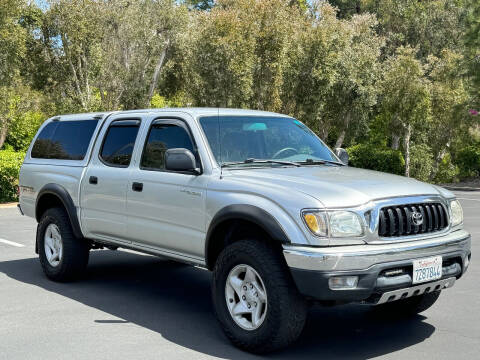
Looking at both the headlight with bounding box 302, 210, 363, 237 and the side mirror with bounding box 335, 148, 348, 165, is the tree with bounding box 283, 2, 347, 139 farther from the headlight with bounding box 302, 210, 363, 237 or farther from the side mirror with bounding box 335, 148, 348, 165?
the headlight with bounding box 302, 210, 363, 237

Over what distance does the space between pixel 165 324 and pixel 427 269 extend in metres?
2.36

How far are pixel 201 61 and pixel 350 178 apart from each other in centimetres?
1961

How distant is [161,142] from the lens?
643cm

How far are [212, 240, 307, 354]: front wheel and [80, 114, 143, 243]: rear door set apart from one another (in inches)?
65.0

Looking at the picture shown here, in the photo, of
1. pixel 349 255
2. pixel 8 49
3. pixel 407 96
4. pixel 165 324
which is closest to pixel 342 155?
pixel 349 255

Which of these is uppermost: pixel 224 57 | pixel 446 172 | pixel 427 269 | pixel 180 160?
pixel 224 57

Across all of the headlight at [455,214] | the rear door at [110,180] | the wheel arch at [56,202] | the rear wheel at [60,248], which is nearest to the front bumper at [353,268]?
the headlight at [455,214]

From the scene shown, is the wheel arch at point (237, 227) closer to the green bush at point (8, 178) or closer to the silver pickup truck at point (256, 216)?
the silver pickup truck at point (256, 216)

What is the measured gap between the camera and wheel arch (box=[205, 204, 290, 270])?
493cm

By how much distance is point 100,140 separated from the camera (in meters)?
7.25

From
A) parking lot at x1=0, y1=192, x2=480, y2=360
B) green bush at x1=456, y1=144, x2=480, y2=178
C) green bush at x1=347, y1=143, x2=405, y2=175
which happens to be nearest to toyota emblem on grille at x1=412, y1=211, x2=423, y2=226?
parking lot at x1=0, y1=192, x2=480, y2=360

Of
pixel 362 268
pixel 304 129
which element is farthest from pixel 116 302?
pixel 362 268

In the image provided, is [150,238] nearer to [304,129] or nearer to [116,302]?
[116,302]

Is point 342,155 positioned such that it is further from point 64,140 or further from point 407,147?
point 407,147
